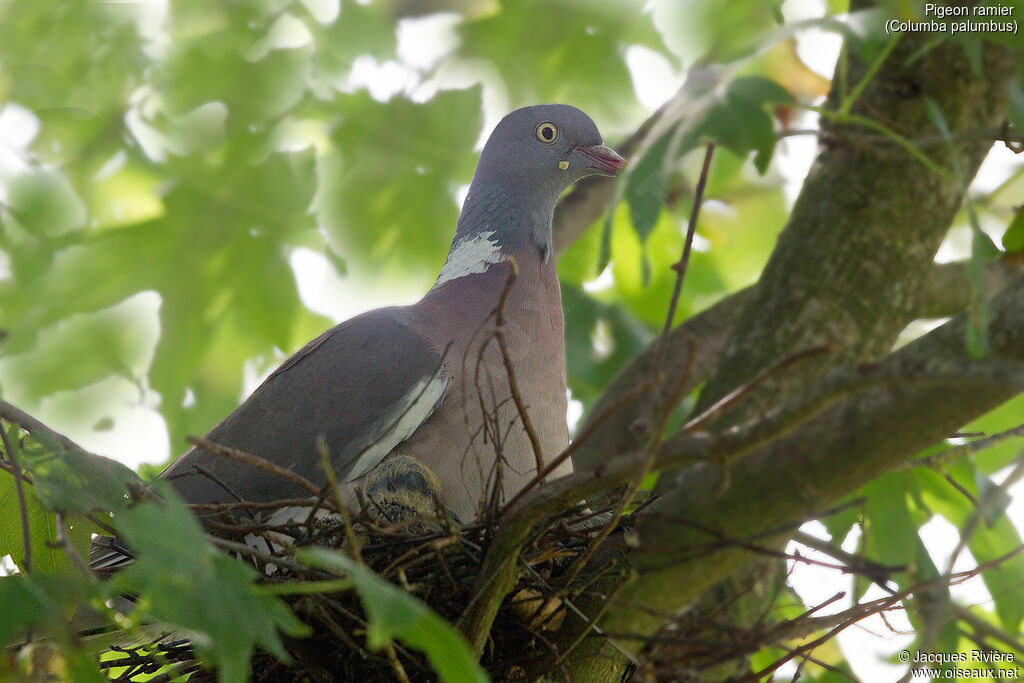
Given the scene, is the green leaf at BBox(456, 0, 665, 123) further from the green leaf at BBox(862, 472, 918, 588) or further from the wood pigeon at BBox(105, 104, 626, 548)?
the green leaf at BBox(862, 472, 918, 588)

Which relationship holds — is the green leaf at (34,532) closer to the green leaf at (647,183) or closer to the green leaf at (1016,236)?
the green leaf at (647,183)

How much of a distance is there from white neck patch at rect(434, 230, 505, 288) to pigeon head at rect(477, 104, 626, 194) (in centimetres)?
34

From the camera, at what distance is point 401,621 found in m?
1.34

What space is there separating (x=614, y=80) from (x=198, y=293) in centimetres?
211

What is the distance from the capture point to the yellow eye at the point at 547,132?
4.00 meters

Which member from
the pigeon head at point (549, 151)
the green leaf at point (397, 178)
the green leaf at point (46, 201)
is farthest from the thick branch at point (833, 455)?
the green leaf at point (46, 201)

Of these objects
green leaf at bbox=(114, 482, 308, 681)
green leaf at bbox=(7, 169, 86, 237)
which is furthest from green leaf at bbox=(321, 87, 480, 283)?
green leaf at bbox=(114, 482, 308, 681)

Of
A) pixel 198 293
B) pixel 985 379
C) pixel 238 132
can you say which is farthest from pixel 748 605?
pixel 238 132

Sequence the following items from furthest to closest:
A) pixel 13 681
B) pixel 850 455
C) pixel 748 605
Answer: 1. pixel 748 605
2. pixel 13 681
3. pixel 850 455

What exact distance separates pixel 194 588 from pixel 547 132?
2934mm

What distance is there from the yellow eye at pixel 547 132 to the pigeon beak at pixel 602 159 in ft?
0.37

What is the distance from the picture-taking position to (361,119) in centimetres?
→ 470

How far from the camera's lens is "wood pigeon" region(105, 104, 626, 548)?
297 centimetres

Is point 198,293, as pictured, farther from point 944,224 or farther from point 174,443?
point 944,224
